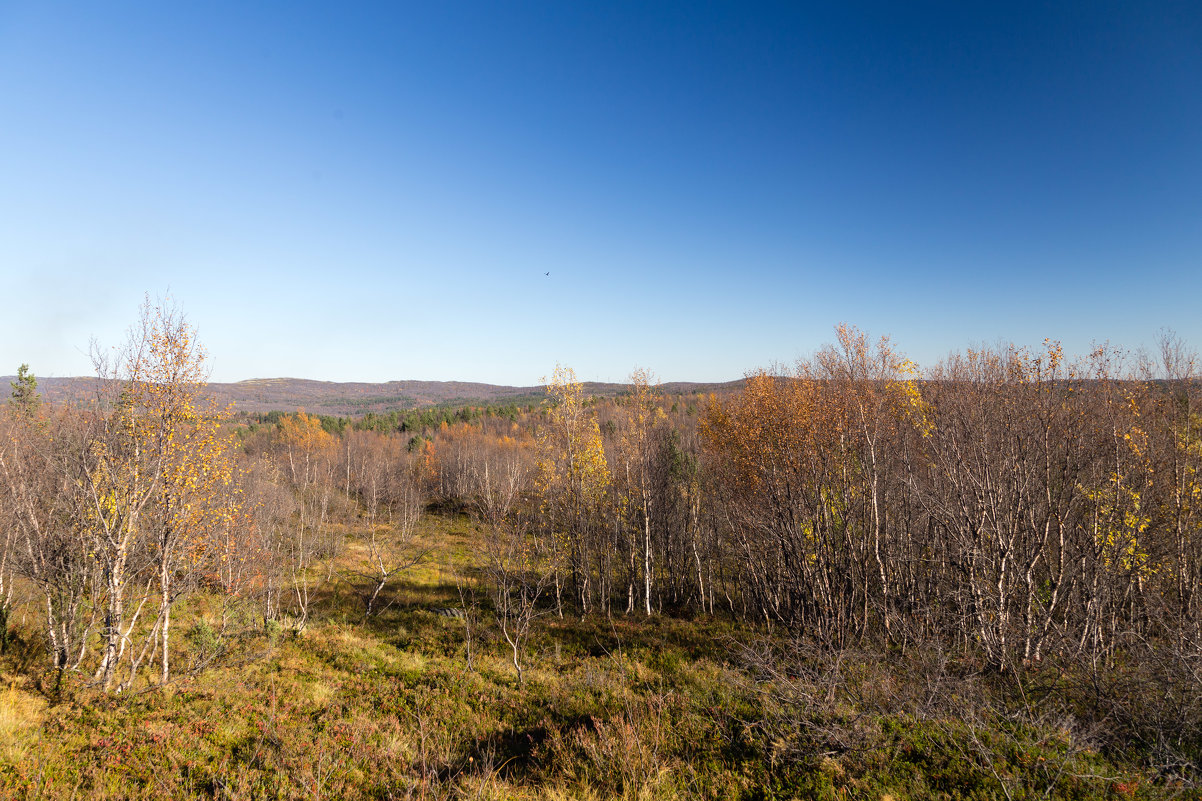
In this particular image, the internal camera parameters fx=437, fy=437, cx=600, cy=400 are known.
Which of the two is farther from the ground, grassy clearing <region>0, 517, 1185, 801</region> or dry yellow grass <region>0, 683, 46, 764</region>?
dry yellow grass <region>0, 683, 46, 764</region>

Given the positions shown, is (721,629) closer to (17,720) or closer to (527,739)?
(527,739)

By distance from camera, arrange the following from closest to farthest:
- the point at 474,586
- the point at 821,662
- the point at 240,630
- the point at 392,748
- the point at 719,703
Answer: the point at 392,748 < the point at 719,703 < the point at 821,662 < the point at 240,630 < the point at 474,586

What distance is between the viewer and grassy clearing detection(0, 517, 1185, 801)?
7738mm

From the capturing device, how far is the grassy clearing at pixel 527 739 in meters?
7.74

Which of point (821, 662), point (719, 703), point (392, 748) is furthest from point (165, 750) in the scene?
point (821, 662)

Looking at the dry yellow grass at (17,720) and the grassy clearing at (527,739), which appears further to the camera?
the dry yellow grass at (17,720)

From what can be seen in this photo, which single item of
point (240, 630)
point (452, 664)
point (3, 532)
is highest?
point (3, 532)

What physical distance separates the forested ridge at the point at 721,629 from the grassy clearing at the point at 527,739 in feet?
0.25

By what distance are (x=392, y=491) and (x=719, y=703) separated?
154ft

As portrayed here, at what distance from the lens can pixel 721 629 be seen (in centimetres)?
1977

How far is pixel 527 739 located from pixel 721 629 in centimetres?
1208

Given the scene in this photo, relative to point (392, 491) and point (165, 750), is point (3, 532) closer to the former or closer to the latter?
point (165, 750)

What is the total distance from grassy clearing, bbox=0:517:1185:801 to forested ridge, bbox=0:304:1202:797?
0.07m

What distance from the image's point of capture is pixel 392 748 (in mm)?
9430
